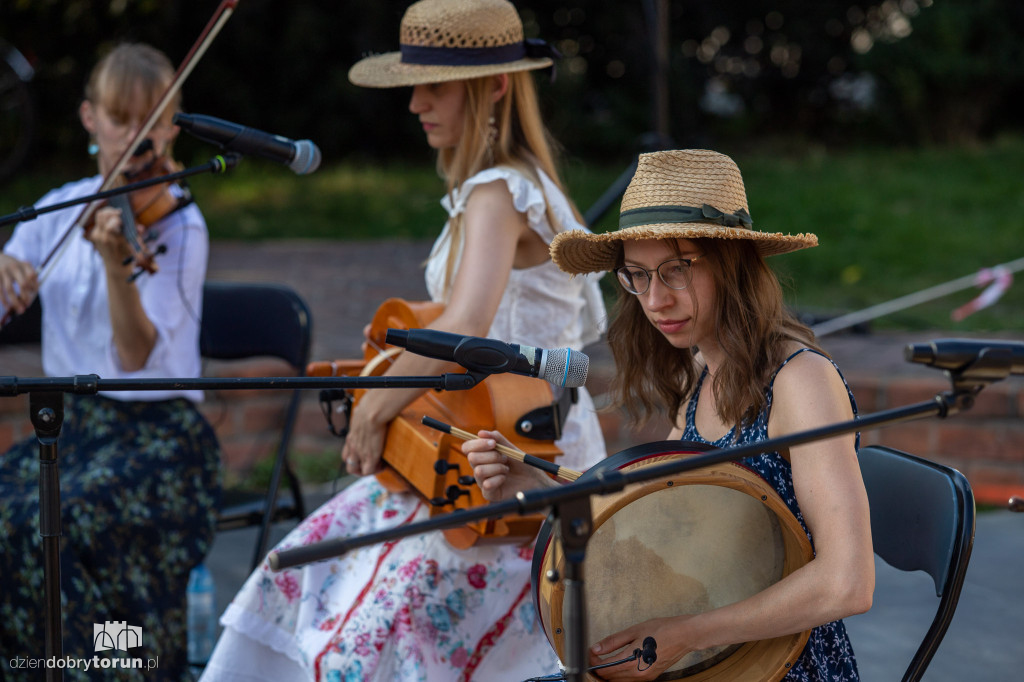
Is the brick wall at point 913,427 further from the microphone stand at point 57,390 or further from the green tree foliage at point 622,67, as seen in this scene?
the green tree foliage at point 622,67

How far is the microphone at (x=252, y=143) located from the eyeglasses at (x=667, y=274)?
2.00 feet

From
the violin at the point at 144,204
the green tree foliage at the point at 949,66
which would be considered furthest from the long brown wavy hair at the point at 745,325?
the green tree foliage at the point at 949,66

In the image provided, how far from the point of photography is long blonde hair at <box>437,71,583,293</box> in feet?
7.62

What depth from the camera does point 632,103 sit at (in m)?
9.12

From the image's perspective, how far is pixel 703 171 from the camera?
5.53ft

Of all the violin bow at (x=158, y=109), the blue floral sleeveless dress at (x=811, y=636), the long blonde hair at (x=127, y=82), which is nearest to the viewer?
the blue floral sleeveless dress at (x=811, y=636)

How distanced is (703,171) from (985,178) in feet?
20.0

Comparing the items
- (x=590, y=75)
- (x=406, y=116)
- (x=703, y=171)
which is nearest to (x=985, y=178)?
(x=590, y=75)

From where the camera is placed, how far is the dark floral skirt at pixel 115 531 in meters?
2.32

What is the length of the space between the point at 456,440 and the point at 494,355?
20.6 inches

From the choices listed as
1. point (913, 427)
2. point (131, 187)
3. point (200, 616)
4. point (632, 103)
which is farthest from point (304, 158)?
point (632, 103)

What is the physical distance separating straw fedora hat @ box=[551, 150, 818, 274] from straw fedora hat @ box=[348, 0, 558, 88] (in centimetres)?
67

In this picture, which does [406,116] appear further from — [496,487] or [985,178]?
[496,487]

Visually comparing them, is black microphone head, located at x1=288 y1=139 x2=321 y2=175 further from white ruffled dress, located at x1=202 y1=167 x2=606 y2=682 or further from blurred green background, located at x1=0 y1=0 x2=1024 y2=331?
blurred green background, located at x1=0 y1=0 x2=1024 y2=331
